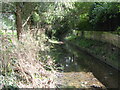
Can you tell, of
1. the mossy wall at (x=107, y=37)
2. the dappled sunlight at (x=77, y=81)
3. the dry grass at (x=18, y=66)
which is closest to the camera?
the dry grass at (x=18, y=66)

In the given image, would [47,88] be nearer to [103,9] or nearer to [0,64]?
[0,64]

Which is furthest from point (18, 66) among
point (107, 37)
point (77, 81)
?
point (107, 37)

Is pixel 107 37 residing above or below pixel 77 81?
above

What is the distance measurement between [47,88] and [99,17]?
7.22 metres

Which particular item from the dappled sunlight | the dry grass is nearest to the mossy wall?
the dappled sunlight

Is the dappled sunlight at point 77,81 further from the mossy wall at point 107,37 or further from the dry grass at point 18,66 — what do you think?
the mossy wall at point 107,37

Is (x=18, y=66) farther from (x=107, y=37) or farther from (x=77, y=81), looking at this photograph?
(x=107, y=37)

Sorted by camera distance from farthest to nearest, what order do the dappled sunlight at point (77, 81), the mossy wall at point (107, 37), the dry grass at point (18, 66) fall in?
the mossy wall at point (107, 37) → the dappled sunlight at point (77, 81) → the dry grass at point (18, 66)

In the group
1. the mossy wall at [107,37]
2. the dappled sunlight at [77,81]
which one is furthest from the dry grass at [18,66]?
the mossy wall at [107,37]

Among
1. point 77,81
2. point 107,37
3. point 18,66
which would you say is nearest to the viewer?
point 18,66

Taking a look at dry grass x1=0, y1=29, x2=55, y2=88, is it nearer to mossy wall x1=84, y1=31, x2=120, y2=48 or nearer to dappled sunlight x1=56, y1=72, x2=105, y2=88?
dappled sunlight x1=56, y1=72, x2=105, y2=88

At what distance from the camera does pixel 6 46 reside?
373cm

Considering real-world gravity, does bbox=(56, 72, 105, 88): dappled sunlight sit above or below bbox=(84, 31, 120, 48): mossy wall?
below

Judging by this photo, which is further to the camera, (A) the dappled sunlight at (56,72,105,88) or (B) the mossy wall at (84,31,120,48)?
(B) the mossy wall at (84,31,120,48)
